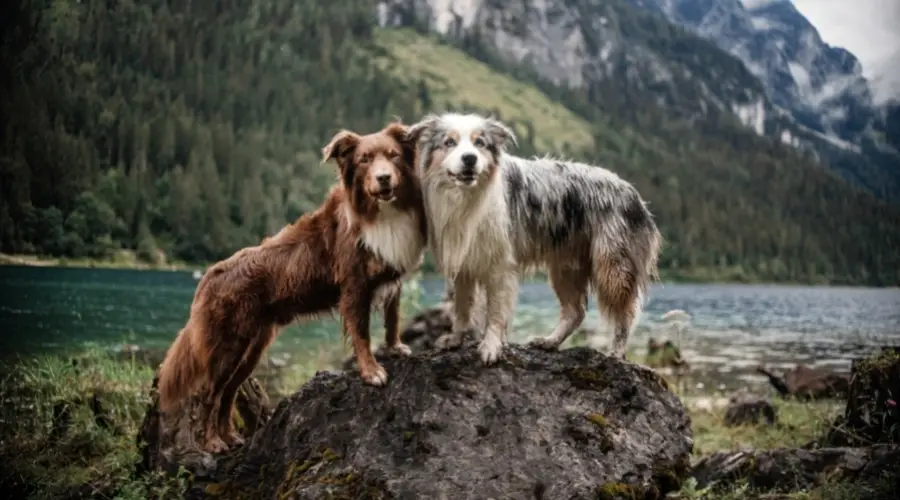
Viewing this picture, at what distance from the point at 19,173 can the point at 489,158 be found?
939 centimetres

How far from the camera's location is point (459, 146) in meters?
4.40

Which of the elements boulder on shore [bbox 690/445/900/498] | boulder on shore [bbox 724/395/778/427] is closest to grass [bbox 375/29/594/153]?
boulder on shore [bbox 724/395/778/427]

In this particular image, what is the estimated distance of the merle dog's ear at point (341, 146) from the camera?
442cm

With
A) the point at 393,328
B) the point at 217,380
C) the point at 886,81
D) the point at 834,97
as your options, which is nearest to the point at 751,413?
the point at 834,97

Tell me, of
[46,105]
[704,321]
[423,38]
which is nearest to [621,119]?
[423,38]

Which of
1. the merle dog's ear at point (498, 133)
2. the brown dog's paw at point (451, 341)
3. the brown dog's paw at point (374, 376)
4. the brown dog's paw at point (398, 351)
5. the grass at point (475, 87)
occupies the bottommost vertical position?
Result: the brown dog's paw at point (374, 376)

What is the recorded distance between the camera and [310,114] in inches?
4161

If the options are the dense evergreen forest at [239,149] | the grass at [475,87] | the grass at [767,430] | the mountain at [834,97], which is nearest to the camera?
the mountain at [834,97]

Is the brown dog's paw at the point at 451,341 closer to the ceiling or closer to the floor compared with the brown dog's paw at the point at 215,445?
closer to the ceiling

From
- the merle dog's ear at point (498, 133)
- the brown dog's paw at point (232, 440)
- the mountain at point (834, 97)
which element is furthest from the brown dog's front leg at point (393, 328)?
the mountain at point (834, 97)

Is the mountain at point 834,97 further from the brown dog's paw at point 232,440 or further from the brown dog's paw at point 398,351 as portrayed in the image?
the brown dog's paw at point 232,440

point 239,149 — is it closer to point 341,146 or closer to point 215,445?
point 215,445

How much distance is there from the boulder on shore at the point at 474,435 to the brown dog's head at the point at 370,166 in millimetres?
1114

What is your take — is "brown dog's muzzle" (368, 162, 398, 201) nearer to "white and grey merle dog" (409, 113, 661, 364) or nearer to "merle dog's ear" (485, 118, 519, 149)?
"white and grey merle dog" (409, 113, 661, 364)
